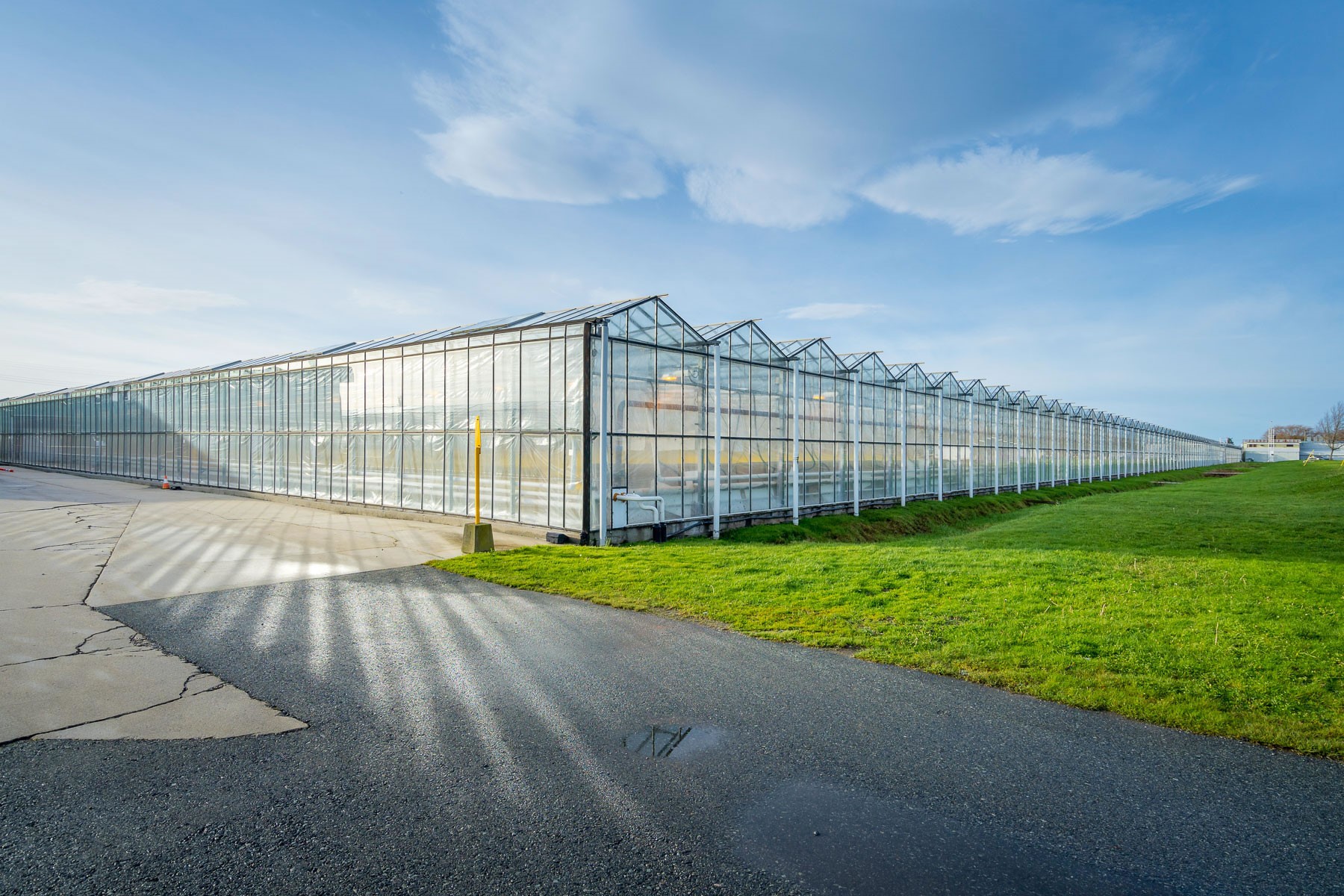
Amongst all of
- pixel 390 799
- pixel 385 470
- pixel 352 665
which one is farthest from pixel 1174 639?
pixel 385 470

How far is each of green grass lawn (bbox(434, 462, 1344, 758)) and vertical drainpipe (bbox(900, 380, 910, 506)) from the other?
31.1ft

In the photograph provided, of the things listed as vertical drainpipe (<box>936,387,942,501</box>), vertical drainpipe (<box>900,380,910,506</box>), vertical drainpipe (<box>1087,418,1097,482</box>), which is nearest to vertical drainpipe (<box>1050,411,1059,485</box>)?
vertical drainpipe (<box>1087,418,1097,482</box>)

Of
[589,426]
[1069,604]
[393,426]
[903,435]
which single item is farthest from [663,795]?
[903,435]

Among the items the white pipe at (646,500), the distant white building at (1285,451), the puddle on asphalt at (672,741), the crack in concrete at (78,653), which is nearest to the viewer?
the puddle on asphalt at (672,741)

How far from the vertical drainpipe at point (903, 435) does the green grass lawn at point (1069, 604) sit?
9466mm

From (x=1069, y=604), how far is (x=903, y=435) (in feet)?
63.8

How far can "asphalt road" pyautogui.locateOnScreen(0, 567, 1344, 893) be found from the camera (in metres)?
3.59

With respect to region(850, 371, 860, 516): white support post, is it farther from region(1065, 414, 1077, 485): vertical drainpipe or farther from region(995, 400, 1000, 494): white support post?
region(1065, 414, 1077, 485): vertical drainpipe

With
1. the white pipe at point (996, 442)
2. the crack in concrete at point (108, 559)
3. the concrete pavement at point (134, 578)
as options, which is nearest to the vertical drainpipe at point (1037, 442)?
the white pipe at point (996, 442)

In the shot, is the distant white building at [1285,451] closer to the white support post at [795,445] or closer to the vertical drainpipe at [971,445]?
the vertical drainpipe at [971,445]

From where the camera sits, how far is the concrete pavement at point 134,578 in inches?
223

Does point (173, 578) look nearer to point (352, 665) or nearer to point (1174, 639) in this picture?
point (352, 665)

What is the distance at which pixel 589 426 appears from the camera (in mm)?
15570

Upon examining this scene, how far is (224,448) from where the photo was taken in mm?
29484
